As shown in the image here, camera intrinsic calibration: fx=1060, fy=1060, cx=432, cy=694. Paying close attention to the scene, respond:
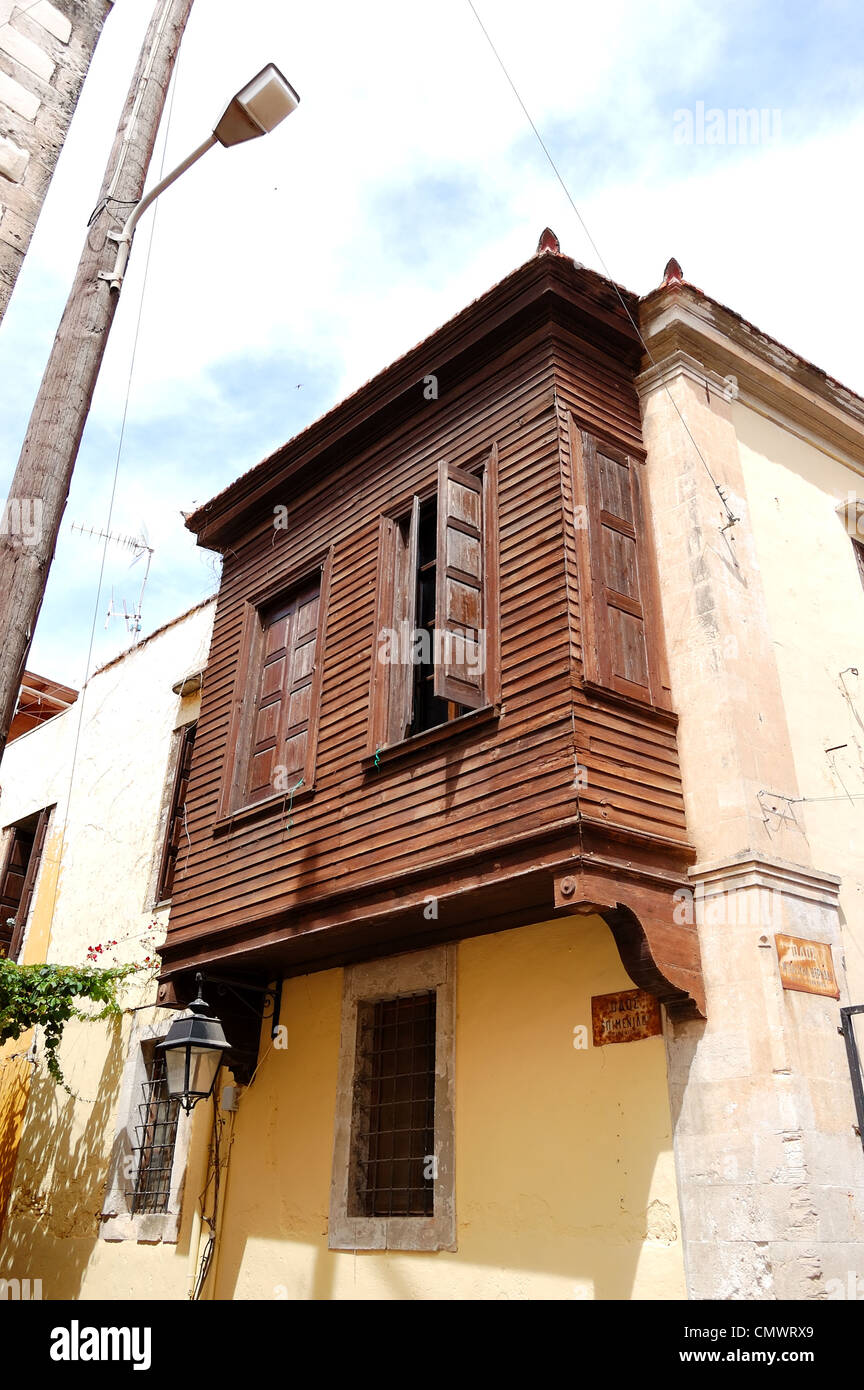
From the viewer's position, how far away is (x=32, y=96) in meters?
5.09

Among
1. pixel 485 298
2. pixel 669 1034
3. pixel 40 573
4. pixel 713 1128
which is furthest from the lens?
pixel 485 298

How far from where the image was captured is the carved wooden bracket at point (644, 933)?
5699 millimetres

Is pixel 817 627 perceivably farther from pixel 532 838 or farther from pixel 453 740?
pixel 532 838

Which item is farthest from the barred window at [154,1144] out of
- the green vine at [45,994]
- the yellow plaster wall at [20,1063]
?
the yellow plaster wall at [20,1063]

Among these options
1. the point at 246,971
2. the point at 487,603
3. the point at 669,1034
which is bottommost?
the point at 669,1034

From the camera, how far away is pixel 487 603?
7141mm

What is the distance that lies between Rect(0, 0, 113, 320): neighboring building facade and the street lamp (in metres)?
0.40

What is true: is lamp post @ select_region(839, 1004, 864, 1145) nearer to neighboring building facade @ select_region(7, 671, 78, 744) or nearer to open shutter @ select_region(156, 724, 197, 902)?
open shutter @ select_region(156, 724, 197, 902)

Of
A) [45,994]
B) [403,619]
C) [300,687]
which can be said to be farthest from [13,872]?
[403,619]

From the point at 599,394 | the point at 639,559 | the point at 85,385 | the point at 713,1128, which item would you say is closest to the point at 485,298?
the point at 599,394

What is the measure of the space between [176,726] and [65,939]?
3.10m

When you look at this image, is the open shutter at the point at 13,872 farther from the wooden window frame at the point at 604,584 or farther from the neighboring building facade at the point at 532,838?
the wooden window frame at the point at 604,584

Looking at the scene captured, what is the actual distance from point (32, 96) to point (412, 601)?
403cm

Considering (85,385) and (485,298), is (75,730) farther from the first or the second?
(85,385)
